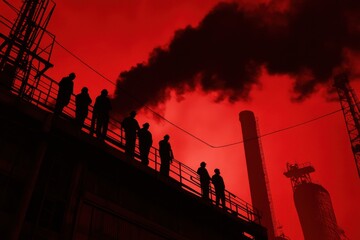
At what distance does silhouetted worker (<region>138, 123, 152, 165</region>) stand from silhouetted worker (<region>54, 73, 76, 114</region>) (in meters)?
3.06

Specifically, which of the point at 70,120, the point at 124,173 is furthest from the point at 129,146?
the point at 70,120

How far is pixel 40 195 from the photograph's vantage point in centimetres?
996

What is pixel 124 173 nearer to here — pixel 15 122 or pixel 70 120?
pixel 70 120

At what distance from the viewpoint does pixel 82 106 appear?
12461mm

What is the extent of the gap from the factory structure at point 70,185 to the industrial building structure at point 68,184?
3 centimetres

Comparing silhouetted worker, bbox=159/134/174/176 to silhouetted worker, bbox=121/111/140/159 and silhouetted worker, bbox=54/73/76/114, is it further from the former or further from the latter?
silhouetted worker, bbox=54/73/76/114

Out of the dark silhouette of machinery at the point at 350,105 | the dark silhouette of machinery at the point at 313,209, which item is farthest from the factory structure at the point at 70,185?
the dark silhouette of machinery at the point at 313,209

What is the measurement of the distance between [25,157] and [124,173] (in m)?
3.49

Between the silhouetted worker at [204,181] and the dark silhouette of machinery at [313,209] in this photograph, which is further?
the dark silhouette of machinery at [313,209]

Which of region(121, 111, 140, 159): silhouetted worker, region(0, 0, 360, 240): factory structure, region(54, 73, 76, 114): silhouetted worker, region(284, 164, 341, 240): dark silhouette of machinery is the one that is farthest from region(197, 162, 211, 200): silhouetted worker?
region(284, 164, 341, 240): dark silhouette of machinery

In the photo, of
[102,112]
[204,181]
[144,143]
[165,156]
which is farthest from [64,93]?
[204,181]

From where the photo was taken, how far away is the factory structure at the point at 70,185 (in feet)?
31.8

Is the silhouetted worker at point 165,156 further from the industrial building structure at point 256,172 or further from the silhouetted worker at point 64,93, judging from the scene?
the industrial building structure at point 256,172

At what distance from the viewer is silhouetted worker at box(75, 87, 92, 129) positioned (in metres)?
12.2
